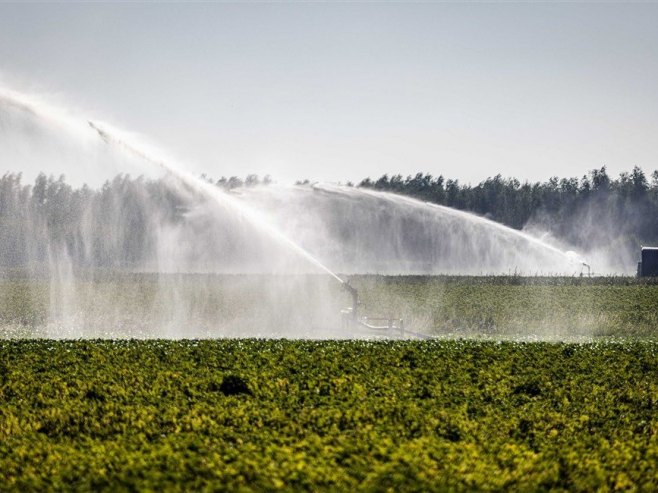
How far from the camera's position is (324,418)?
1043 cm

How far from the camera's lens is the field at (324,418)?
808 cm

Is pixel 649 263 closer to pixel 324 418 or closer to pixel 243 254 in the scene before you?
pixel 243 254

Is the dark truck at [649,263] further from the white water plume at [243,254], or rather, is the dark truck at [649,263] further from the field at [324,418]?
the field at [324,418]

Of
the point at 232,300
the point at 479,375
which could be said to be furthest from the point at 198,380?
the point at 232,300

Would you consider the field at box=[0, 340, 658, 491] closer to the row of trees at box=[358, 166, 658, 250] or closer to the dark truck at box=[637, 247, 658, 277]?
the dark truck at box=[637, 247, 658, 277]

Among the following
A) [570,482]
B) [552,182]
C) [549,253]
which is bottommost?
[570,482]

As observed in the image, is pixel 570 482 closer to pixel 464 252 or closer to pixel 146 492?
pixel 146 492

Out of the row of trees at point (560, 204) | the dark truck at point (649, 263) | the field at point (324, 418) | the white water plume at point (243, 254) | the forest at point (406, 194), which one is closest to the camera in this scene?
the field at point (324, 418)

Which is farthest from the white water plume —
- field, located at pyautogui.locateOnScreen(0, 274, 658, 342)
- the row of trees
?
the row of trees

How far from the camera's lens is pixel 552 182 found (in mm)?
146875

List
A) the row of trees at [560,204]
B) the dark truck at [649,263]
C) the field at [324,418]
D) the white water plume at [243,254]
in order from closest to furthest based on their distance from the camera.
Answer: the field at [324,418], the white water plume at [243,254], the dark truck at [649,263], the row of trees at [560,204]

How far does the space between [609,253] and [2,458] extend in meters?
109

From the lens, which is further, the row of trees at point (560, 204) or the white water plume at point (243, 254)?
the row of trees at point (560, 204)

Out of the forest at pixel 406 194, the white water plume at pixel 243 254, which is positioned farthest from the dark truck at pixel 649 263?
the forest at pixel 406 194
